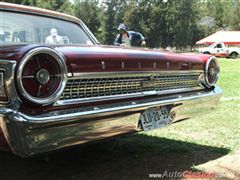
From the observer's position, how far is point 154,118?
3.88 meters

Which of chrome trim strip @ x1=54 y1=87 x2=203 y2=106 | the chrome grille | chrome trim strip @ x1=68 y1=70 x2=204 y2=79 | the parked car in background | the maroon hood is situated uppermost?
the maroon hood

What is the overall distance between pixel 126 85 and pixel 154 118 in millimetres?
486

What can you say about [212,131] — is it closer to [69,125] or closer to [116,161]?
[116,161]

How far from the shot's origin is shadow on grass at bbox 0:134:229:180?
13.0ft

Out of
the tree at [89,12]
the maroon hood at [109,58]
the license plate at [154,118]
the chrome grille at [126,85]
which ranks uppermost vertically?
the tree at [89,12]

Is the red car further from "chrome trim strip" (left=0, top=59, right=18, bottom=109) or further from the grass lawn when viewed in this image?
the grass lawn

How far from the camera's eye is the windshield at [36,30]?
4.11 metres

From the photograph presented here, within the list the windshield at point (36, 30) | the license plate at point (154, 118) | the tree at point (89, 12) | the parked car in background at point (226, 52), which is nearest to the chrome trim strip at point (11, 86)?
the windshield at point (36, 30)

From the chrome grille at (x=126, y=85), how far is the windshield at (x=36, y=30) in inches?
41.0

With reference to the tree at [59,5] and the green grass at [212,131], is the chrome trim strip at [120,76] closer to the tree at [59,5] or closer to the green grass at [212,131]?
the green grass at [212,131]

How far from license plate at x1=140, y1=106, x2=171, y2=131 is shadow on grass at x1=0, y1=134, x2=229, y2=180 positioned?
0.46 metres

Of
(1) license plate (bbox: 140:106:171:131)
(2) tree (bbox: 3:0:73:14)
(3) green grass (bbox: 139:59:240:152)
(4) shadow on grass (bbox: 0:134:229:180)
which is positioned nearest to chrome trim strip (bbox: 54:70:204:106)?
(1) license plate (bbox: 140:106:171:131)

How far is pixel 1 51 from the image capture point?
117 inches

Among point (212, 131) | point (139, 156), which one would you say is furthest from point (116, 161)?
point (212, 131)
